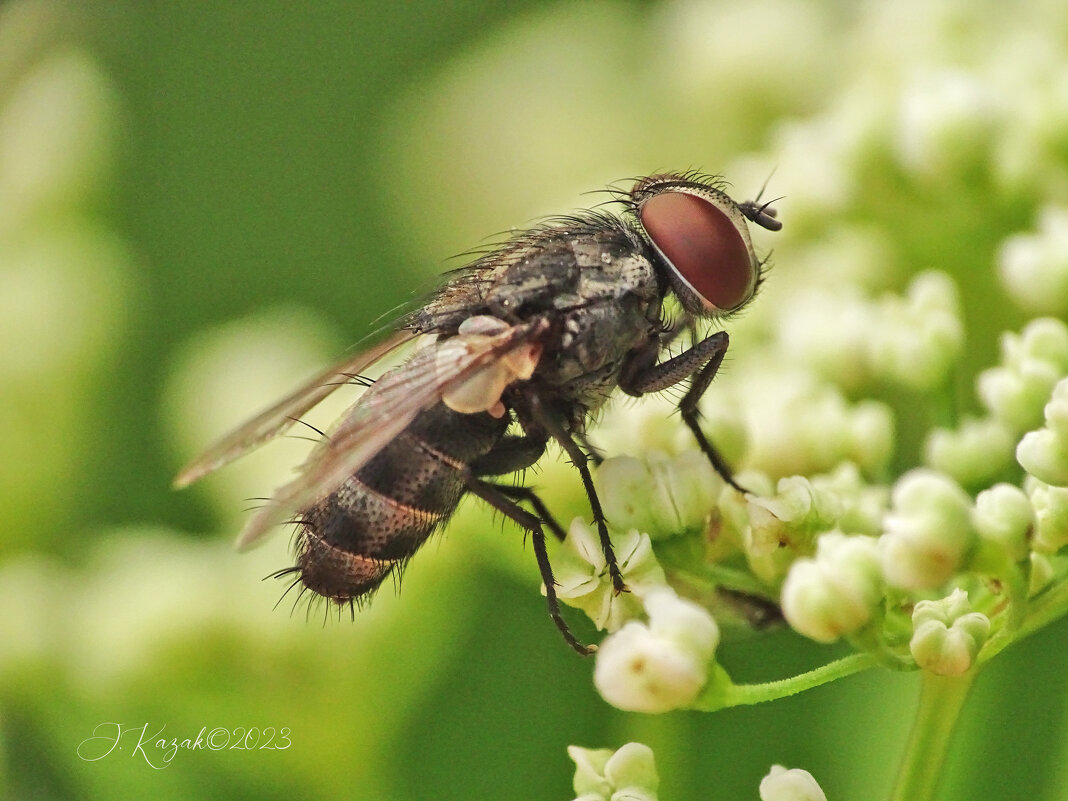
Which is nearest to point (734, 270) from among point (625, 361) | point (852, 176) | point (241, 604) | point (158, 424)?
point (625, 361)

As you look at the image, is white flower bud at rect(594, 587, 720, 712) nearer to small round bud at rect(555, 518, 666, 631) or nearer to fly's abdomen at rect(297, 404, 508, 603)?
small round bud at rect(555, 518, 666, 631)

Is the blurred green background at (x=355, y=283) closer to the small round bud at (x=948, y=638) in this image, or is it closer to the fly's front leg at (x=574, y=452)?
the fly's front leg at (x=574, y=452)

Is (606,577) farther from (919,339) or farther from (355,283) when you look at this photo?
(355,283)

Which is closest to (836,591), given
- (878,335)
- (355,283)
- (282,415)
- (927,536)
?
(927,536)

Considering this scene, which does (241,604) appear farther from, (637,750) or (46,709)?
(637,750)

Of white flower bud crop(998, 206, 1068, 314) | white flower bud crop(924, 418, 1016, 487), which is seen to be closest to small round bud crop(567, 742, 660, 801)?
white flower bud crop(924, 418, 1016, 487)

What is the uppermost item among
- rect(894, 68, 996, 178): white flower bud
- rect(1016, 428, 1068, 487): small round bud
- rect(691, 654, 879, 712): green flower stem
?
rect(894, 68, 996, 178): white flower bud
